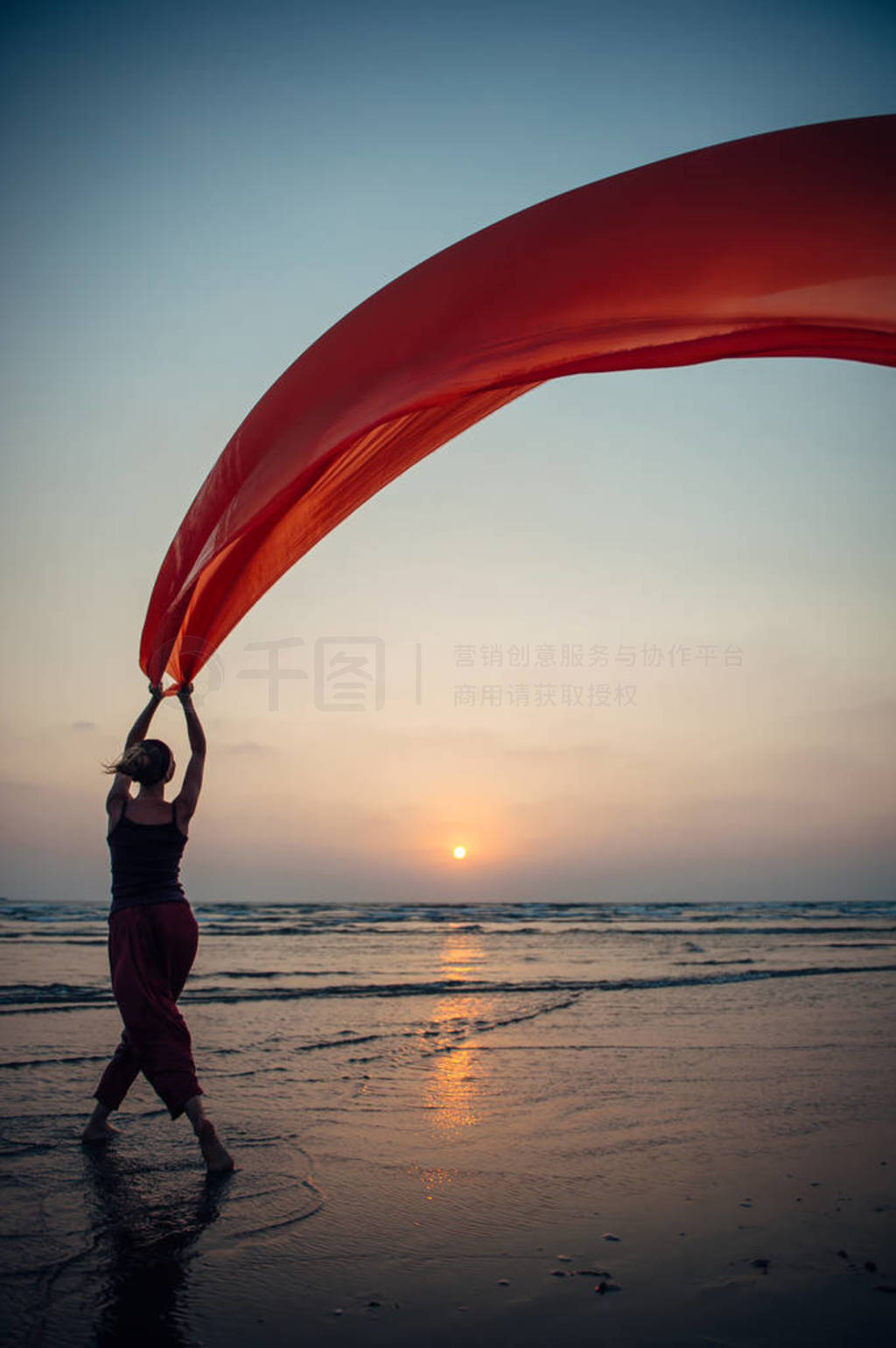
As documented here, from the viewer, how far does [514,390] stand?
392 centimetres

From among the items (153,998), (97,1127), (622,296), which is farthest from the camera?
(97,1127)

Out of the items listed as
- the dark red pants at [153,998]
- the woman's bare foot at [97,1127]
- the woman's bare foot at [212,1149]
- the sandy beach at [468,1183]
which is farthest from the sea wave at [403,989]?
the woman's bare foot at [212,1149]

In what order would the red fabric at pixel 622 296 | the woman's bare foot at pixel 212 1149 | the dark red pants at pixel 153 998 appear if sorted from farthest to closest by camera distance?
the dark red pants at pixel 153 998, the woman's bare foot at pixel 212 1149, the red fabric at pixel 622 296

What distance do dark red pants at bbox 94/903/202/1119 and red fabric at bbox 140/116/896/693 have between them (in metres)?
1.62

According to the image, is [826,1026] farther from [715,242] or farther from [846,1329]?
[715,242]

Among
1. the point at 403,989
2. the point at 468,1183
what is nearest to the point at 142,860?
the point at 468,1183

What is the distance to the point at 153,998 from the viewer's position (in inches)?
161

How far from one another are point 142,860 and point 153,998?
0.58 meters

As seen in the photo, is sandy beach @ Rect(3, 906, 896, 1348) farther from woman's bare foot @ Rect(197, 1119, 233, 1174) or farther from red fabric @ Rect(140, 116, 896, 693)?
red fabric @ Rect(140, 116, 896, 693)

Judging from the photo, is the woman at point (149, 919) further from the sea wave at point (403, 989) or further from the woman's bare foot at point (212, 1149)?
the sea wave at point (403, 989)

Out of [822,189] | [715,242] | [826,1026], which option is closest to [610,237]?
[715,242]

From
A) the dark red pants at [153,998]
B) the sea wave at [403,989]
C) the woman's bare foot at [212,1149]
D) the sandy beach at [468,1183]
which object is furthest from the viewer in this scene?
the sea wave at [403,989]

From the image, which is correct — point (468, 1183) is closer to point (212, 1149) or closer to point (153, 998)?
point (212, 1149)

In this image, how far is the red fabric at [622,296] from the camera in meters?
2.85
